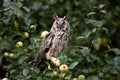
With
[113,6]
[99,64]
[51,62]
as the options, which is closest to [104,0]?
[113,6]

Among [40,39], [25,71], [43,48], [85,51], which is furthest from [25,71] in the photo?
[85,51]

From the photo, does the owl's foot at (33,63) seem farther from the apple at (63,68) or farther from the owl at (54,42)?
the apple at (63,68)

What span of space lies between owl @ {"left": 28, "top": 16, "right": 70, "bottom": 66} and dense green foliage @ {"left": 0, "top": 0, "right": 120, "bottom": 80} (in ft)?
0.22

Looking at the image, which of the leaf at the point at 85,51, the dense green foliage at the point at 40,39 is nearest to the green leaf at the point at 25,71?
the dense green foliage at the point at 40,39

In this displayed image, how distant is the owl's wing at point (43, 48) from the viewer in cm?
446

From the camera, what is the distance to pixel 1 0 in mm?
5406

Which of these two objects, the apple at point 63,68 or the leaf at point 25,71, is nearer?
the apple at point 63,68

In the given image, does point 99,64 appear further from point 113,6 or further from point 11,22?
point 113,6

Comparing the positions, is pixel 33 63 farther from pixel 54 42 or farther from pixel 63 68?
pixel 63 68

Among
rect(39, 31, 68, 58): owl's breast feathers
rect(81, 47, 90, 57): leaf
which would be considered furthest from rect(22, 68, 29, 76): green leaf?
rect(81, 47, 90, 57): leaf

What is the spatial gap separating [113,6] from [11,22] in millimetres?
2325

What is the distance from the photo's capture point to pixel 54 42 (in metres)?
4.69

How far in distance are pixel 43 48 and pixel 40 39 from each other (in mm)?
137

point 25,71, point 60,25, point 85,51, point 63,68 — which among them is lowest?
point 63,68
